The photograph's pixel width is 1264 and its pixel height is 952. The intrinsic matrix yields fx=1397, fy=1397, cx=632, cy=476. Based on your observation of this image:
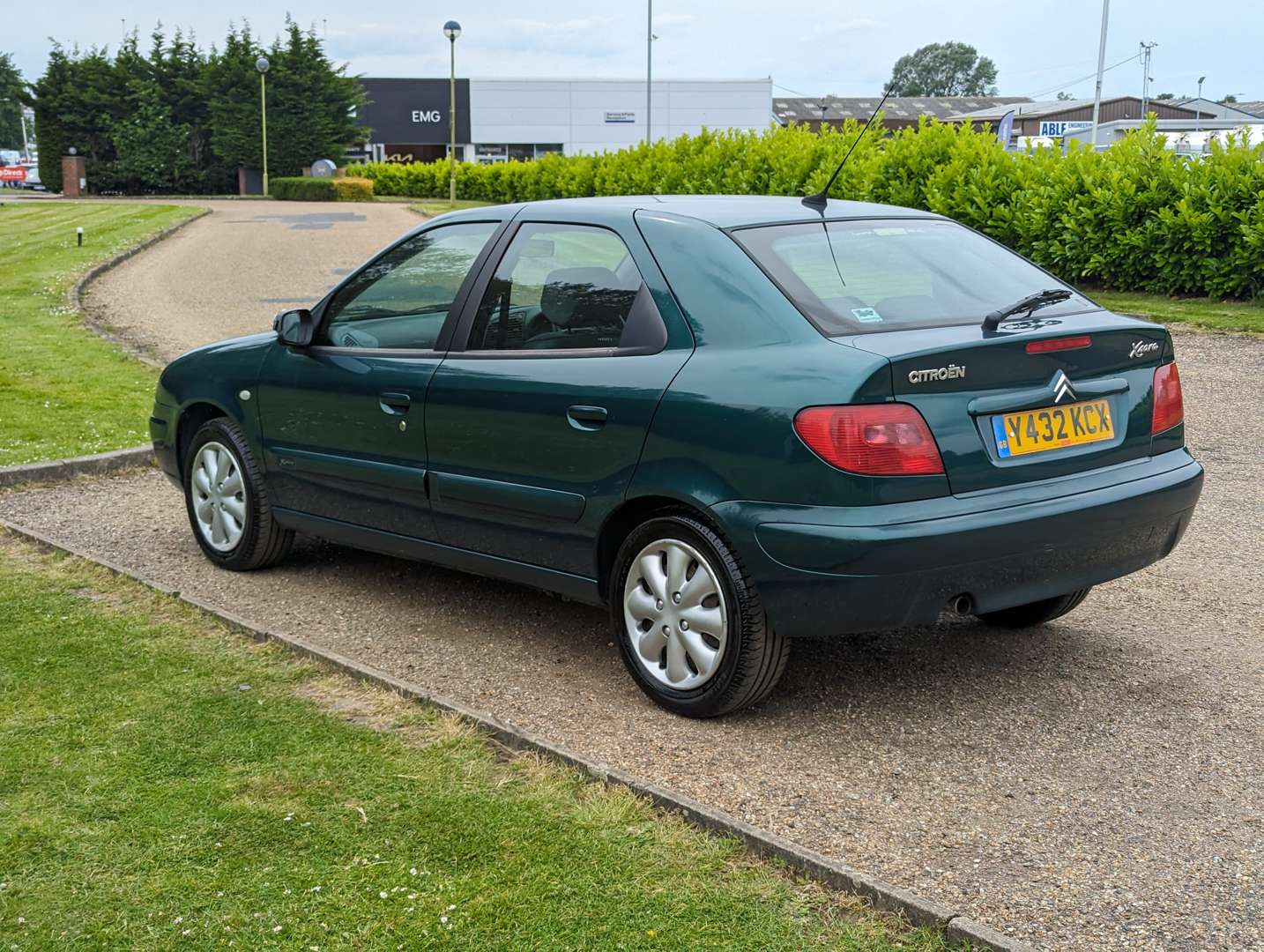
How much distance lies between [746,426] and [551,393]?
0.89 metres

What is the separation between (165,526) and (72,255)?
1853 centimetres

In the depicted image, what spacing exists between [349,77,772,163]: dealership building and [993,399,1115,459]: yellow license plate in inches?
2950

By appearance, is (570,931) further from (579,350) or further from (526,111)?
(526,111)

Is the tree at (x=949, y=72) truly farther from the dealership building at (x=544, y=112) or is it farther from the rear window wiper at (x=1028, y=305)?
the rear window wiper at (x=1028, y=305)

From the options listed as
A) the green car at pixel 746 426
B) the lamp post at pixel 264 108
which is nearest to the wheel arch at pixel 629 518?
the green car at pixel 746 426

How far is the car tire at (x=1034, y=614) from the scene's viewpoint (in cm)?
534

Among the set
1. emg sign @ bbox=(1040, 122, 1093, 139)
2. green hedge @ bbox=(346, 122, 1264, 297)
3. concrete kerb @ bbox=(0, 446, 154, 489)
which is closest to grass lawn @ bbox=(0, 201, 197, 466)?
concrete kerb @ bbox=(0, 446, 154, 489)

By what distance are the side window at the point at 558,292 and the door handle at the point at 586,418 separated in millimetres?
242

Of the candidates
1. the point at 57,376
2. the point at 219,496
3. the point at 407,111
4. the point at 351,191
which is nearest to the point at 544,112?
the point at 407,111

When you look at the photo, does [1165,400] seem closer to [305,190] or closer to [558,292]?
[558,292]

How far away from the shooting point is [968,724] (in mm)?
4480

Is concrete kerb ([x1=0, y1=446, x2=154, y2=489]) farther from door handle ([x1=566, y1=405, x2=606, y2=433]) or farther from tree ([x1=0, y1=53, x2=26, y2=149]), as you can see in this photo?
tree ([x1=0, y1=53, x2=26, y2=149])

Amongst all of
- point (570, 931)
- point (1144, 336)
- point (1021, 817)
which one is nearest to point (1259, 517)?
point (1144, 336)

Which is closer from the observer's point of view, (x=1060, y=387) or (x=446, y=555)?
(x=1060, y=387)
